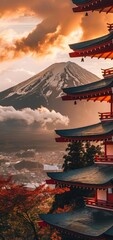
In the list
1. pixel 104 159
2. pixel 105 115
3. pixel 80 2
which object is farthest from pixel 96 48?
pixel 104 159

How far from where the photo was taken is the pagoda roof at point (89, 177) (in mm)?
30538

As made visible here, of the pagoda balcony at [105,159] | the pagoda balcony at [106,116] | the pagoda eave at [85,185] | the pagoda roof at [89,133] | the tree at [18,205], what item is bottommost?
the tree at [18,205]

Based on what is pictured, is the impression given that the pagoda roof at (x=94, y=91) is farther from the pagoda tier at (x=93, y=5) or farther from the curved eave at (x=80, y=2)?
the curved eave at (x=80, y=2)

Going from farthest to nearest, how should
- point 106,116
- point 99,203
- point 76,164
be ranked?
1. point 76,164
2. point 106,116
3. point 99,203

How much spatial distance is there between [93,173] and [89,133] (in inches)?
93.0

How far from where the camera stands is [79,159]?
188 ft

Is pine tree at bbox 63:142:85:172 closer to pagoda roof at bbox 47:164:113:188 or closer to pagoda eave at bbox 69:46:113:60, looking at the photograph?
pagoda roof at bbox 47:164:113:188

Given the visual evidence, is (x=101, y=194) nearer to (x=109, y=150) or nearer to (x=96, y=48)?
(x=109, y=150)

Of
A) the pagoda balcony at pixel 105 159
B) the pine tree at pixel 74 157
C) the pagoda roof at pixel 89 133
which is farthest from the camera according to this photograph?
the pine tree at pixel 74 157

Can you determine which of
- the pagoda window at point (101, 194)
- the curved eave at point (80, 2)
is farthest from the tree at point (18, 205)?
the curved eave at point (80, 2)

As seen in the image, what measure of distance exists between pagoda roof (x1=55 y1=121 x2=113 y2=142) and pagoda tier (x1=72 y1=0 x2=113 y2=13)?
694 centimetres

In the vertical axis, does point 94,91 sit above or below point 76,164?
above

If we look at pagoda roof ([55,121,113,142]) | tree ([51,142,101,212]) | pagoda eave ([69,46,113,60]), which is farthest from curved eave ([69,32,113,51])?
tree ([51,142,101,212])

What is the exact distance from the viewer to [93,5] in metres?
33.8
